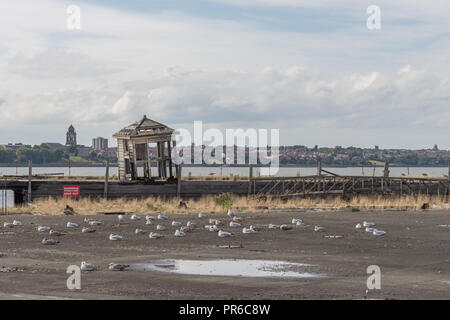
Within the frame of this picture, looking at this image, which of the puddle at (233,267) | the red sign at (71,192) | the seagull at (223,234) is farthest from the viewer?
the red sign at (71,192)

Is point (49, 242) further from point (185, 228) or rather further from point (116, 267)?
point (116, 267)

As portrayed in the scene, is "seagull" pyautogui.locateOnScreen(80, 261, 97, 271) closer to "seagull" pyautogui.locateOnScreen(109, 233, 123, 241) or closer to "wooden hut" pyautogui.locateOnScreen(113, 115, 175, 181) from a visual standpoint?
"seagull" pyautogui.locateOnScreen(109, 233, 123, 241)

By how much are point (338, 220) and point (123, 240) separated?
1000cm

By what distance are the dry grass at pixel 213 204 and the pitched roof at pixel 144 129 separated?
3794 mm

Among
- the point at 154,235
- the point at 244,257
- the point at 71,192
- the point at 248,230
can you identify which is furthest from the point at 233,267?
the point at 71,192

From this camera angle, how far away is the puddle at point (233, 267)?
1600 cm

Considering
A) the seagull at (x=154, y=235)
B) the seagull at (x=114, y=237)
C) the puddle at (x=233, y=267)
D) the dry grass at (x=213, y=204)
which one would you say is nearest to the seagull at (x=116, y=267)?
the puddle at (x=233, y=267)

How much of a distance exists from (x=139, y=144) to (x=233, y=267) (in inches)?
1114

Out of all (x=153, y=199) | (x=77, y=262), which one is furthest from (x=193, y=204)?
(x=77, y=262)

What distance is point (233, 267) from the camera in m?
17.2

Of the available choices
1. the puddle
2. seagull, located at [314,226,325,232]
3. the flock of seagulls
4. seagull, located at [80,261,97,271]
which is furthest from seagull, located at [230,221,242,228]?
seagull, located at [80,261,97,271]

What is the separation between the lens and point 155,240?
76.3ft

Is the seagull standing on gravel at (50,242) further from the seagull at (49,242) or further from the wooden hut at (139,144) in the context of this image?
the wooden hut at (139,144)

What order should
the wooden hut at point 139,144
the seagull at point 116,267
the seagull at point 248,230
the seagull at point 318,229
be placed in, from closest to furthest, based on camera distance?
the seagull at point 116,267 < the seagull at point 248,230 < the seagull at point 318,229 < the wooden hut at point 139,144
